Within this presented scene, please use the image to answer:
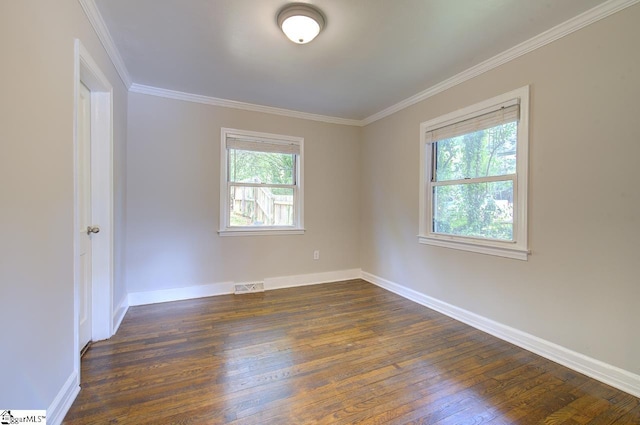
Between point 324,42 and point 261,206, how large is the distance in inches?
87.4

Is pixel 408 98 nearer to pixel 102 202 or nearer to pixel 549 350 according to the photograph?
pixel 549 350

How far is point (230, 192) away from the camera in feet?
12.0

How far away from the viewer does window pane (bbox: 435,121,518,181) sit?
2463 millimetres

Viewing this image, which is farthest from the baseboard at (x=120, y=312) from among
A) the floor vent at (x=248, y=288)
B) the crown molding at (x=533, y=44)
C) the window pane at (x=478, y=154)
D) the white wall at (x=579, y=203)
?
the crown molding at (x=533, y=44)

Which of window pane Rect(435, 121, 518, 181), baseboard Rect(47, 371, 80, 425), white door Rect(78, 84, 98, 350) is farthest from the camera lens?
window pane Rect(435, 121, 518, 181)

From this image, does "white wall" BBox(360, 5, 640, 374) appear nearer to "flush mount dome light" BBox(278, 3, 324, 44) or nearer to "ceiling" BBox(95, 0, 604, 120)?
"ceiling" BBox(95, 0, 604, 120)

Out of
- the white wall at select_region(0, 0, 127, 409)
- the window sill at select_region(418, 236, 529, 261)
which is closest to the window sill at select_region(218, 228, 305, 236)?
the window sill at select_region(418, 236, 529, 261)

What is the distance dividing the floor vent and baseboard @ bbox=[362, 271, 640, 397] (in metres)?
2.05

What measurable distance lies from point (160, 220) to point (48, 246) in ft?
6.22

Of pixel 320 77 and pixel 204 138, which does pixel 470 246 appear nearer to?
pixel 320 77

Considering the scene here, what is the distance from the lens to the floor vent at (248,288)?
363 centimetres

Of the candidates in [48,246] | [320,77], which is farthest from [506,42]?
[48,246]

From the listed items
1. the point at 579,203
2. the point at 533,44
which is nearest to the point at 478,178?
the point at 579,203

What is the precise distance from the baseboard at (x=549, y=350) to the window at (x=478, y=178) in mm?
648
